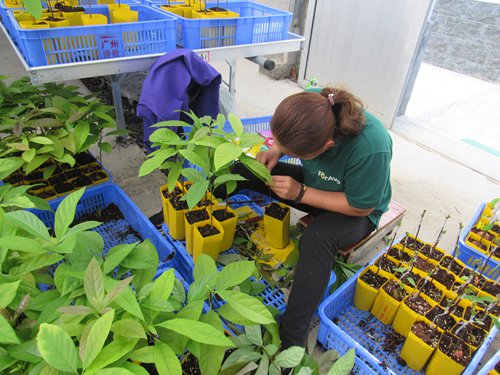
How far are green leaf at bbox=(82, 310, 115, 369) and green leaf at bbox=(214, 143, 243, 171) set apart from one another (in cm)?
49

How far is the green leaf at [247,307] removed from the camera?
31.0 inches

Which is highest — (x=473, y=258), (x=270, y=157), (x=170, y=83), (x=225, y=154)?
(x=225, y=154)

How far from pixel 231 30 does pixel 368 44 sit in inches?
72.0

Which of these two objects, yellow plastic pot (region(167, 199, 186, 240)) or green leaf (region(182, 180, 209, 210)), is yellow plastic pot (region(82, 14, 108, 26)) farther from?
green leaf (region(182, 180, 209, 210))

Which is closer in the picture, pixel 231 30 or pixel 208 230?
pixel 208 230

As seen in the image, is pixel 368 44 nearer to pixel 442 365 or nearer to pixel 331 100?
pixel 331 100

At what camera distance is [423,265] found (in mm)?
1586

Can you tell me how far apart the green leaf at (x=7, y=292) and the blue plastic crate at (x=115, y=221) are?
86cm

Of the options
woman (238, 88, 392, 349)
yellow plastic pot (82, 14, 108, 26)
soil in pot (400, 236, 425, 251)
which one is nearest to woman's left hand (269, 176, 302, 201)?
woman (238, 88, 392, 349)

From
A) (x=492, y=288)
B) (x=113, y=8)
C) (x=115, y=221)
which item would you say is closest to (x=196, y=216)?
(x=115, y=221)

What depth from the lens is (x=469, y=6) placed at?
4.98 metres

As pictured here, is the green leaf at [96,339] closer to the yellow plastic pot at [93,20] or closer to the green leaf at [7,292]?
the green leaf at [7,292]

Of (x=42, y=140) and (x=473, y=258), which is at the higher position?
(x=42, y=140)

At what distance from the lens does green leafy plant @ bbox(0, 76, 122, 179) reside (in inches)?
57.1
